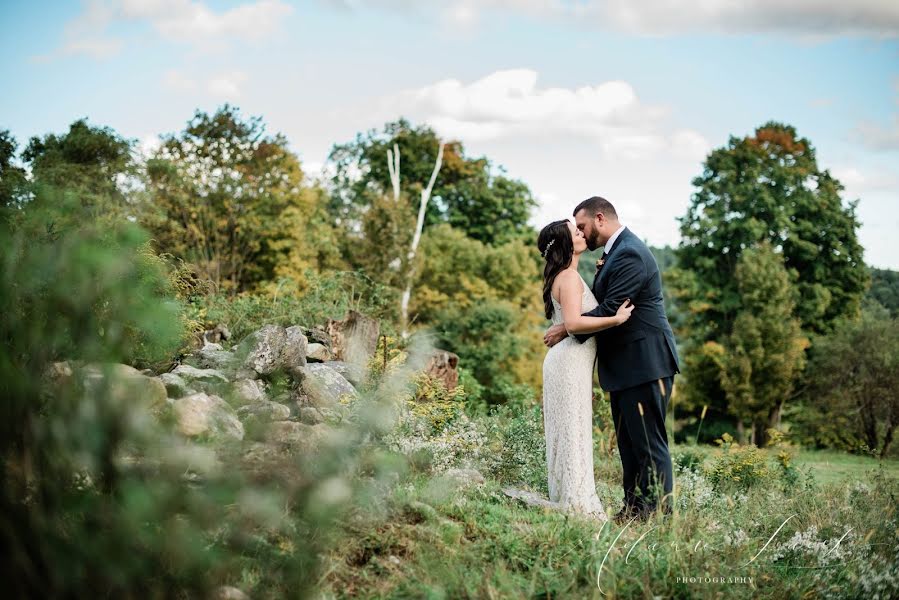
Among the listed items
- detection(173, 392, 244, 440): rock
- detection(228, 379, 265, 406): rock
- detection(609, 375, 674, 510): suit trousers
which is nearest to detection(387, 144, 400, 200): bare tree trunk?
detection(228, 379, 265, 406): rock

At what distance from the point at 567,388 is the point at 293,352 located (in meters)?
3.41

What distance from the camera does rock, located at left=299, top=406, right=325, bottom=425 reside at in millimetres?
5926

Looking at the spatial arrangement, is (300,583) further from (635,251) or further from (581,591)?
(635,251)

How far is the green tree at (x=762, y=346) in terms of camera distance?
25891mm

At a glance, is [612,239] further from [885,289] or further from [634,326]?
[885,289]

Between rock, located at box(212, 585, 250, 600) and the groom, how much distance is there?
2.90 metres

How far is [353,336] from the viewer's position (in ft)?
32.5

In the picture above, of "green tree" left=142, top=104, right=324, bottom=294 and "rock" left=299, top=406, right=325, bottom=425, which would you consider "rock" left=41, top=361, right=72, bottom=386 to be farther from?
"green tree" left=142, top=104, right=324, bottom=294

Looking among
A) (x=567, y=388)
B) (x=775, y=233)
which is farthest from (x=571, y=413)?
(x=775, y=233)

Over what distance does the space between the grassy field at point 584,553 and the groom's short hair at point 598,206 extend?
2176 millimetres

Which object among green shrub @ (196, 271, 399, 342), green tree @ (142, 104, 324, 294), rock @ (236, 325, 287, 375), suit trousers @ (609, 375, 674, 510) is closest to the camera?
suit trousers @ (609, 375, 674, 510)

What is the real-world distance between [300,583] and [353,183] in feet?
136

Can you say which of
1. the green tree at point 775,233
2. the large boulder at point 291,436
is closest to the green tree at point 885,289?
the green tree at point 775,233

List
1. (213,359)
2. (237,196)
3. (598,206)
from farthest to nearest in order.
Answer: (237,196) < (213,359) < (598,206)
